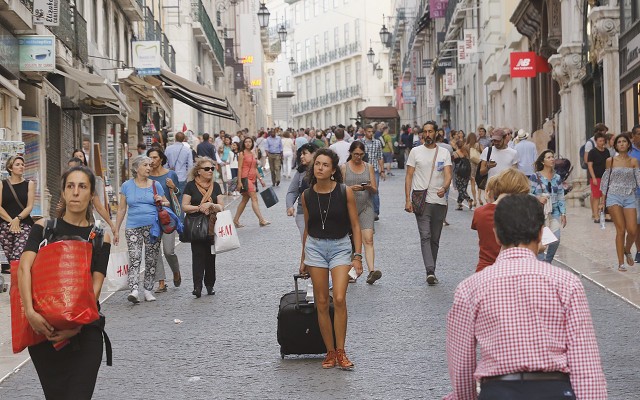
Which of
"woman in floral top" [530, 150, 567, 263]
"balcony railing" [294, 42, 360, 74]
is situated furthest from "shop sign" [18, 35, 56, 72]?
"balcony railing" [294, 42, 360, 74]

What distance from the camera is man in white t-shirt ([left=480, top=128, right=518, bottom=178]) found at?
15633 millimetres

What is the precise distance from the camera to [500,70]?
41.1 m

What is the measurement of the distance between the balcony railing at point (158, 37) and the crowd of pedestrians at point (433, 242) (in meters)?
16.3

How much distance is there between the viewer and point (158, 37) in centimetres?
4056

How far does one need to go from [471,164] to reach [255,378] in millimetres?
17733

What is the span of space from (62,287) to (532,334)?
226 cm

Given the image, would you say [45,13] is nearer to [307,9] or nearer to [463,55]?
[463,55]

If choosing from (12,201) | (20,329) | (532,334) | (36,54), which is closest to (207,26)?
(36,54)

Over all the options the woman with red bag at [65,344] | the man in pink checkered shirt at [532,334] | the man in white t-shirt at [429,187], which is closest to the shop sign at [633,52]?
the man in white t-shirt at [429,187]

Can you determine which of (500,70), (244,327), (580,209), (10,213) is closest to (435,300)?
(244,327)

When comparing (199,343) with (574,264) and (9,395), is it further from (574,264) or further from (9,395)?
(574,264)

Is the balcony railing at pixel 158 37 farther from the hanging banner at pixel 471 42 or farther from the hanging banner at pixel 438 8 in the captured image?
the hanging banner at pixel 438 8

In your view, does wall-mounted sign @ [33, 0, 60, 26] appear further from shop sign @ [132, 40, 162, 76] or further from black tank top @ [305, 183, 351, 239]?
black tank top @ [305, 183, 351, 239]

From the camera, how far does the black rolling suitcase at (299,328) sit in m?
8.93
